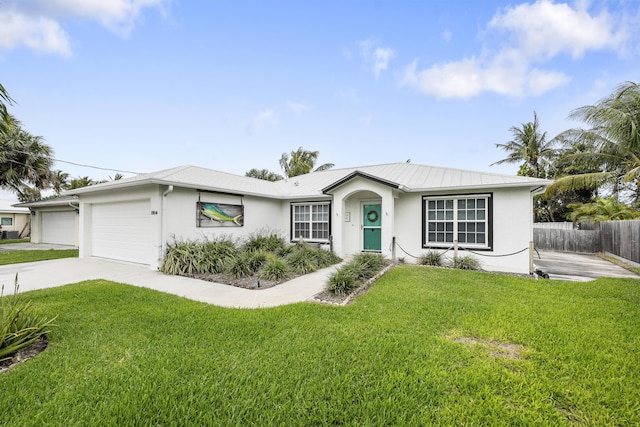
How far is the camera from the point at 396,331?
4.16m

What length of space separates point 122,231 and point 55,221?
13.2 m

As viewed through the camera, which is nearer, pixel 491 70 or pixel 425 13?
pixel 425 13

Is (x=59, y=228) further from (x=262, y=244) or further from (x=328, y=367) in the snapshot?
(x=328, y=367)

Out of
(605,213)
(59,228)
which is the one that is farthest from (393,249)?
(59,228)

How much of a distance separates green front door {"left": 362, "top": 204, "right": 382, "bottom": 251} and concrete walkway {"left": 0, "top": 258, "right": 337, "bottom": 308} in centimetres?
290

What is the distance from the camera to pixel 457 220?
1006 cm

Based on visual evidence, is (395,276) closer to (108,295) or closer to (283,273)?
(283,273)

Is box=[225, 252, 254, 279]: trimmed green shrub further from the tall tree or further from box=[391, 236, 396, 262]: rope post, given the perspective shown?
the tall tree

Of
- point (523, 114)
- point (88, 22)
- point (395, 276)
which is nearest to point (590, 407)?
point (395, 276)

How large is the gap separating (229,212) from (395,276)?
7.15m

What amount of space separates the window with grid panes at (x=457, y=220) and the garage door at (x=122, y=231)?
33.4 ft

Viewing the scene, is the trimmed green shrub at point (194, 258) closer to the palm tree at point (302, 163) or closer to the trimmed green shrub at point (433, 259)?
the trimmed green shrub at point (433, 259)

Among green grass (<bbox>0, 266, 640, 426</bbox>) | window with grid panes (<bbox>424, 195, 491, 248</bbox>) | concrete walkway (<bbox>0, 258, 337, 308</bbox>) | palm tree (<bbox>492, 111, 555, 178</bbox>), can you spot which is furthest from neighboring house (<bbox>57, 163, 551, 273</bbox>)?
palm tree (<bbox>492, 111, 555, 178</bbox>)

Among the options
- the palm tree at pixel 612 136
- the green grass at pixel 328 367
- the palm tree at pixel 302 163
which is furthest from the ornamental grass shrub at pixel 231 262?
the palm tree at pixel 302 163
